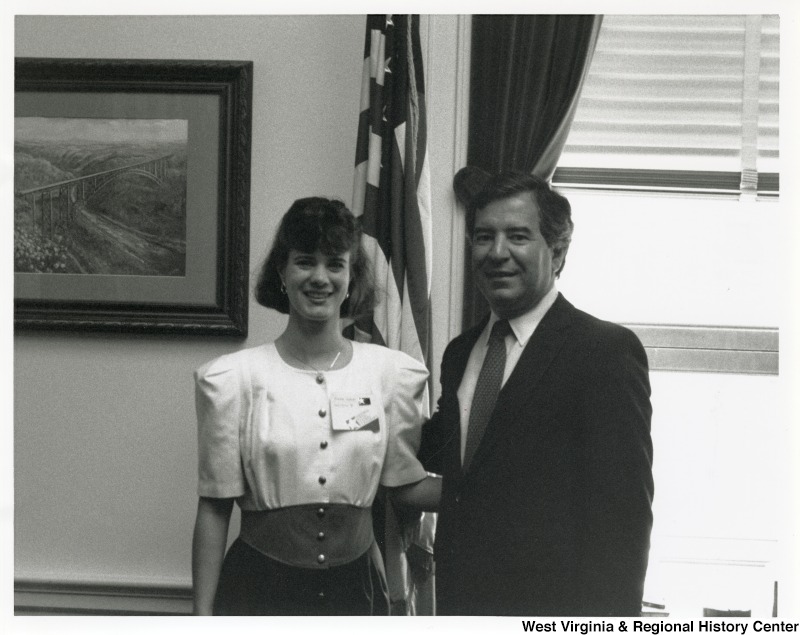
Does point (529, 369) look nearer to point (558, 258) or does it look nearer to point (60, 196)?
point (558, 258)

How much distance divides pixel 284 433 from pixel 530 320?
67 cm

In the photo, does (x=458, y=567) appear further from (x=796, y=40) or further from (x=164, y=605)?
(x=796, y=40)

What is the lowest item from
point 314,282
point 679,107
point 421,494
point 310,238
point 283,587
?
point 283,587

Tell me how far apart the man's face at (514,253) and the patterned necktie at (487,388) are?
63 mm

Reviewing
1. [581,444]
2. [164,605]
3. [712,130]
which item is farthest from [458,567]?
[712,130]

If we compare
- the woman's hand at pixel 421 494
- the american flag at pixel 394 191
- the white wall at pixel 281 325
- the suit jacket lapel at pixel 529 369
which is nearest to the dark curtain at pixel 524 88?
the white wall at pixel 281 325

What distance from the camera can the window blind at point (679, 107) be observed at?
261 centimetres

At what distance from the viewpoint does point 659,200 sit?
104 inches

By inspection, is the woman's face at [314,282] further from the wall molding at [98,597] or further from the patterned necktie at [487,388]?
the wall molding at [98,597]

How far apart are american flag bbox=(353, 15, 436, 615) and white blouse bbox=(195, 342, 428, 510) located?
0.49 meters

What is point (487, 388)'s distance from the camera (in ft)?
6.96

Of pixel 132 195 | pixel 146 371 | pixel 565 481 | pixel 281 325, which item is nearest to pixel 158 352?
pixel 146 371

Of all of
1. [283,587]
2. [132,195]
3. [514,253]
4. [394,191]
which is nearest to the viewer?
[283,587]

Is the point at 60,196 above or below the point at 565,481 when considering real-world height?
above
